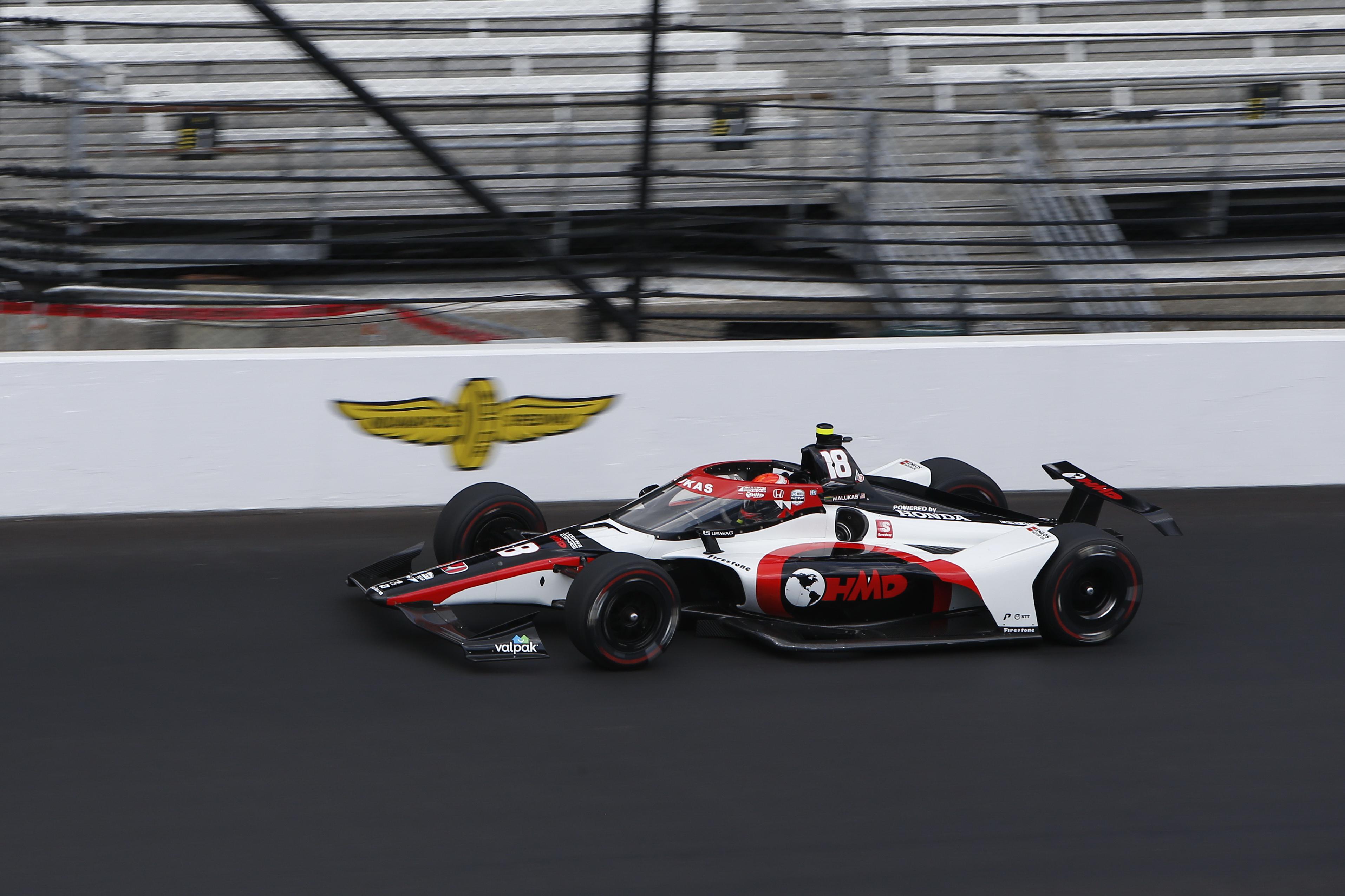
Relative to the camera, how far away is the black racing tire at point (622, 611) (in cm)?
483

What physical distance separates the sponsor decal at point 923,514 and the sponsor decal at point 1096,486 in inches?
25.1

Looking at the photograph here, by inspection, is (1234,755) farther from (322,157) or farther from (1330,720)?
(322,157)

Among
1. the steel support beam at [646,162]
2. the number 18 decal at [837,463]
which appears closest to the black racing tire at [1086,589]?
the number 18 decal at [837,463]

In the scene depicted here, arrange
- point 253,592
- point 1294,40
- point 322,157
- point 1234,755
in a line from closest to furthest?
1. point 1234,755
2. point 253,592
3. point 322,157
4. point 1294,40

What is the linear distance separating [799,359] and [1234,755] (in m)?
3.65

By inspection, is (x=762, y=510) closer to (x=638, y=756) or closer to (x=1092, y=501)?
(x=638, y=756)

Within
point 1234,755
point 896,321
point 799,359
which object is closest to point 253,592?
point 799,359

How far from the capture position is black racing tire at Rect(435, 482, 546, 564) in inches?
227

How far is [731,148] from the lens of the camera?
30.3 feet

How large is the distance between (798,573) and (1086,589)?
3.90 ft

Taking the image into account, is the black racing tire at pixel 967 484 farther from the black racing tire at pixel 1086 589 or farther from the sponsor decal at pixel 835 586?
the sponsor decal at pixel 835 586

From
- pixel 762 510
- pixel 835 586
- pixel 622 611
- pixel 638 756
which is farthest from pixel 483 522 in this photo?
pixel 638 756

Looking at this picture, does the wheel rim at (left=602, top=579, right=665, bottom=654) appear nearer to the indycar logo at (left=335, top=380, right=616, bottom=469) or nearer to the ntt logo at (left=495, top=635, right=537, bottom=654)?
the ntt logo at (left=495, top=635, right=537, bottom=654)

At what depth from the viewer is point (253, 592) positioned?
231 inches
